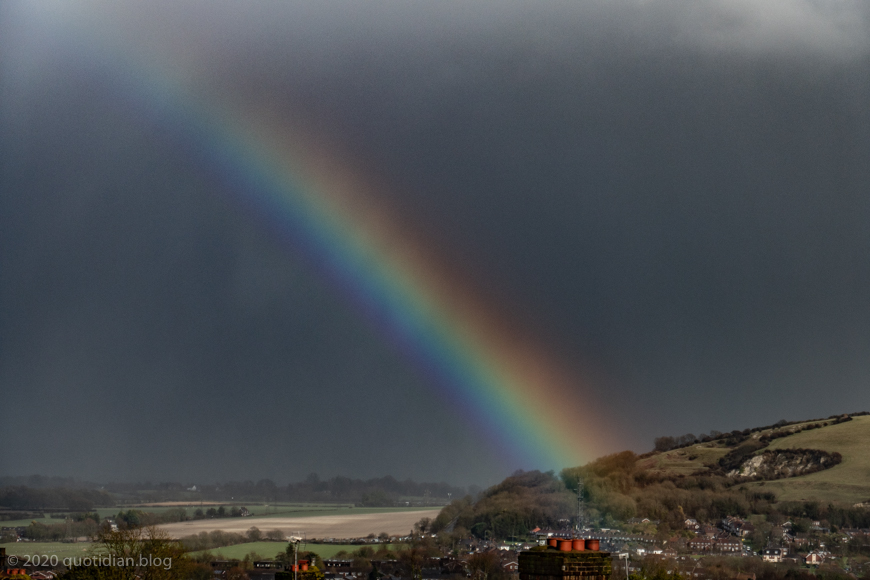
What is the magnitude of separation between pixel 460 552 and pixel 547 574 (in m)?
168

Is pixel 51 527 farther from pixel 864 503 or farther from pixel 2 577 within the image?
pixel 864 503

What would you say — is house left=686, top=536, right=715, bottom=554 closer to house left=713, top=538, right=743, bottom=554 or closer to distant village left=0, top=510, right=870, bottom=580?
distant village left=0, top=510, right=870, bottom=580

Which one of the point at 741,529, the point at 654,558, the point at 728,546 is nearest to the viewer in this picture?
the point at 654,558

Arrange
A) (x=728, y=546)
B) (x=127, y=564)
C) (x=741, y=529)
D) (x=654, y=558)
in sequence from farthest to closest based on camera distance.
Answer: (x=741, y=529) < (x=728, y=546) < (x=654, y=558) < (x=127, y=564)

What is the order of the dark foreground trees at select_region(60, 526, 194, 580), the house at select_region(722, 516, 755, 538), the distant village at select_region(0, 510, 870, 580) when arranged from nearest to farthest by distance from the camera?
the dark foreground trees at select_region(60, 526, 194, 580) → the distant village at select_region(0, 510, 870, 580) → the house at select_region(722, 516, 755, 538)

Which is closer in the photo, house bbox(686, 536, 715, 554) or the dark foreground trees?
the dark foreground trees

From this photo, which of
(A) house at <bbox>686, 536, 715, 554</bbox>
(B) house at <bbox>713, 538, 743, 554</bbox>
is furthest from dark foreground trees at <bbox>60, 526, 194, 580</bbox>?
(B) house at <bbox>713, 538, 743, 554</bbox>

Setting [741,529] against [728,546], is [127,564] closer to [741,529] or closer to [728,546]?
[728,546]

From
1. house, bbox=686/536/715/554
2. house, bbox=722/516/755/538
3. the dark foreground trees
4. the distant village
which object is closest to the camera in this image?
the dark foreground trees

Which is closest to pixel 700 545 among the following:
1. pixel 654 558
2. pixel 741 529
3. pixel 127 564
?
pixel 741 529

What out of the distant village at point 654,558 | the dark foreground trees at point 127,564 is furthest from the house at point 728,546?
the dark foreground trees at point 127,564

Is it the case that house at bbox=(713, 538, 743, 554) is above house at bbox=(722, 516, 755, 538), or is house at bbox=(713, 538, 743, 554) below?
below

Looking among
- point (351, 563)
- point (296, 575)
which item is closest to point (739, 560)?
point (351, 563)

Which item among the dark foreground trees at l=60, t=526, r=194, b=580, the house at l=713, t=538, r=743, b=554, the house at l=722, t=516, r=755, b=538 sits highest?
the dark foreground trees at l=60, t=526, r=194, b=580
